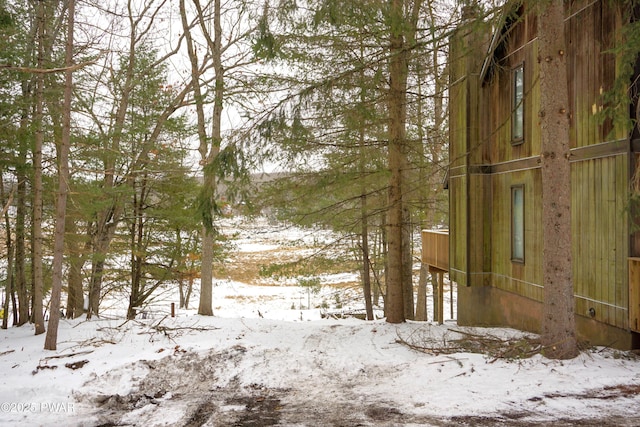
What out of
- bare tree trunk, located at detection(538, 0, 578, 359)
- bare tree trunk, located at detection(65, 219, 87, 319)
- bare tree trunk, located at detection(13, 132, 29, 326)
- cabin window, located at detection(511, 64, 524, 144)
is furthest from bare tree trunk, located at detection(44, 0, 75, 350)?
cabin window, located at detection(511, 64, 524, 144)

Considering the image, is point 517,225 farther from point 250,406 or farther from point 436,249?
point 250,406

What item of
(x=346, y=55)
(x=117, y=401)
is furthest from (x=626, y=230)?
(x=117, y=401)

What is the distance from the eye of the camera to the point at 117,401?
254 inches

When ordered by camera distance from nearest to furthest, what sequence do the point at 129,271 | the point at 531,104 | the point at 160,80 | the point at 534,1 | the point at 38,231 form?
the point at 534,1 → the point at 531,104 → the point at 38,231 → the point at 160,80 → the point at 129,271

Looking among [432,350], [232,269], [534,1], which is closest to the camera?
[534,1]

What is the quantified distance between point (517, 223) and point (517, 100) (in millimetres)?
2695

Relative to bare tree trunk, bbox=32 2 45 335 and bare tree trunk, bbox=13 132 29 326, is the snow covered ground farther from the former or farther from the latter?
bare tree trunk, bbox=13 132 29 326

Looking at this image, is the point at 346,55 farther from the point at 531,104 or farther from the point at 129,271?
the point at 129,271

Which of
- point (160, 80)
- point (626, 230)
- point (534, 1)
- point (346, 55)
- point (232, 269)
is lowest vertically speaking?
point (232, 269)

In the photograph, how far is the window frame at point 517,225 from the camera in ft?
33.2

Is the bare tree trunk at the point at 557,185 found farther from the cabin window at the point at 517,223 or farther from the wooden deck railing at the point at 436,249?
the wooden deck railing at the point at 436,249

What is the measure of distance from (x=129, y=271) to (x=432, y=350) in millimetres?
13208

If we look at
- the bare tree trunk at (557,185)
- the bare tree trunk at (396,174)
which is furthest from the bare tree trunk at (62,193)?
the bare tree trunk at (557,185)

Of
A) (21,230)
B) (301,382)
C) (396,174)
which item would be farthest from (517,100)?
(21,230)
